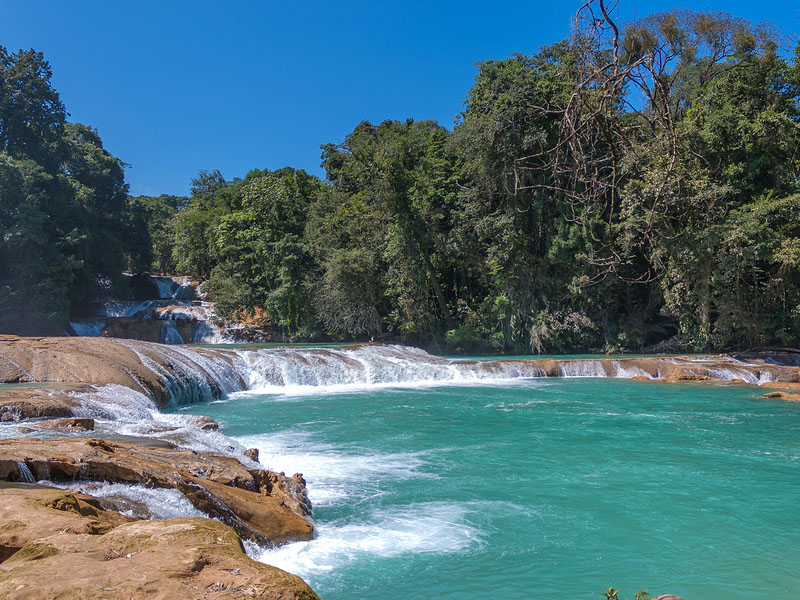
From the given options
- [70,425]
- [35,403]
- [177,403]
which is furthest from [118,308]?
[70,425]

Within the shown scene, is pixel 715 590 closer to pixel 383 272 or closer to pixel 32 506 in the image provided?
pixel 32 506

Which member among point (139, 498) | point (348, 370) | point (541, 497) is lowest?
point (541, 497)

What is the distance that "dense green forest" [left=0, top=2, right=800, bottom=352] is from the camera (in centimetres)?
1773

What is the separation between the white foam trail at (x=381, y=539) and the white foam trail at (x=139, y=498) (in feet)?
2.19

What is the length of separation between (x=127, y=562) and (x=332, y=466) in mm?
5035

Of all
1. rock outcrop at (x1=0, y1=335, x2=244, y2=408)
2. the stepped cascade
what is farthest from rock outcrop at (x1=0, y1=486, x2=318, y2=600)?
the stepped cascade

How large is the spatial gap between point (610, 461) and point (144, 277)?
33285 millimetres

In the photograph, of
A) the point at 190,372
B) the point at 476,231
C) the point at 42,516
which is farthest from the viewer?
the point at 476,231

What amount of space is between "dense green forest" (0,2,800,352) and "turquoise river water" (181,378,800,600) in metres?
5.61

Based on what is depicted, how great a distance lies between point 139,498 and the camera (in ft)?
A: 14.2

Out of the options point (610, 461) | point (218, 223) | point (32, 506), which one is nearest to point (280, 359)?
point (610, 461)

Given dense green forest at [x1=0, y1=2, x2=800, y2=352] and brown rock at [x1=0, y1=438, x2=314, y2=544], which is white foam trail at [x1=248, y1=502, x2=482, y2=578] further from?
dense green forest at [x1=0, y1=2, x2=800, y2=352]

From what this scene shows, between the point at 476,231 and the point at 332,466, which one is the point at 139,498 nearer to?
the point at 332,466

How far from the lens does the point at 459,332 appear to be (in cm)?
2305
